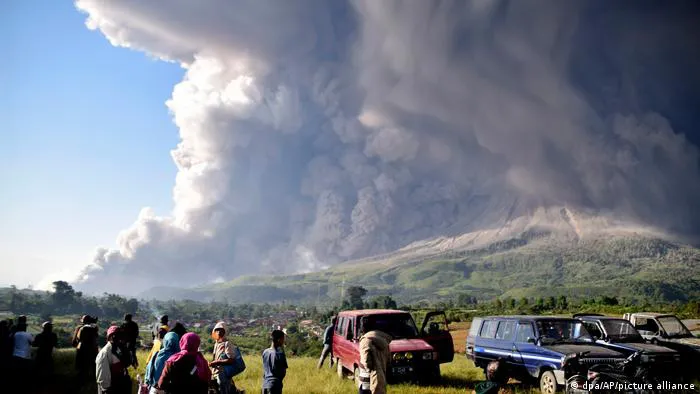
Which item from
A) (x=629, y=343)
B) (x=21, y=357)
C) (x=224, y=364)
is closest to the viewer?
(x=224, y=364)

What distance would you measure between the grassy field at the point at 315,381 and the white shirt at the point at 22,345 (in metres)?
1.42

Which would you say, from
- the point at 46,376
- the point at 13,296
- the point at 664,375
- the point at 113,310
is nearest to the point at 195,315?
the point at 113,310

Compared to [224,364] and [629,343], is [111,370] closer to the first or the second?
[224,364]

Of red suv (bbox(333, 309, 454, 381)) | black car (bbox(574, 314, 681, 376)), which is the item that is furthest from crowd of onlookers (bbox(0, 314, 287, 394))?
black car (bbox(574, 314, 681, 376))

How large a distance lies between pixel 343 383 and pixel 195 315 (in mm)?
83702

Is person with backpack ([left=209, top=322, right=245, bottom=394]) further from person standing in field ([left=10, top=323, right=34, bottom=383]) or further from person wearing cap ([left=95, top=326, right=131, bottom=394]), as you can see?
person standing in field ([left=10, top=323, right=34, bottom=383])

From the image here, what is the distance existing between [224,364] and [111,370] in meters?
1.74

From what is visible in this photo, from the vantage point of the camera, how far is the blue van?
11406 millimetres

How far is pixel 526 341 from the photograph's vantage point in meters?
12.8

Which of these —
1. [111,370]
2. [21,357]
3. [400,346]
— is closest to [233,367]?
[111,370]

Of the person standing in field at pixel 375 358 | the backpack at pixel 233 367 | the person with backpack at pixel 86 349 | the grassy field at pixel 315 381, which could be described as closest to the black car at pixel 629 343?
the grassy field at pixel 315 381

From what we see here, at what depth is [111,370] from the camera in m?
8.03

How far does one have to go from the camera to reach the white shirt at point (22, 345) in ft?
38.8

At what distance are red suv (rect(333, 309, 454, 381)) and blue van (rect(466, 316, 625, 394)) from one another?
1313 mm
